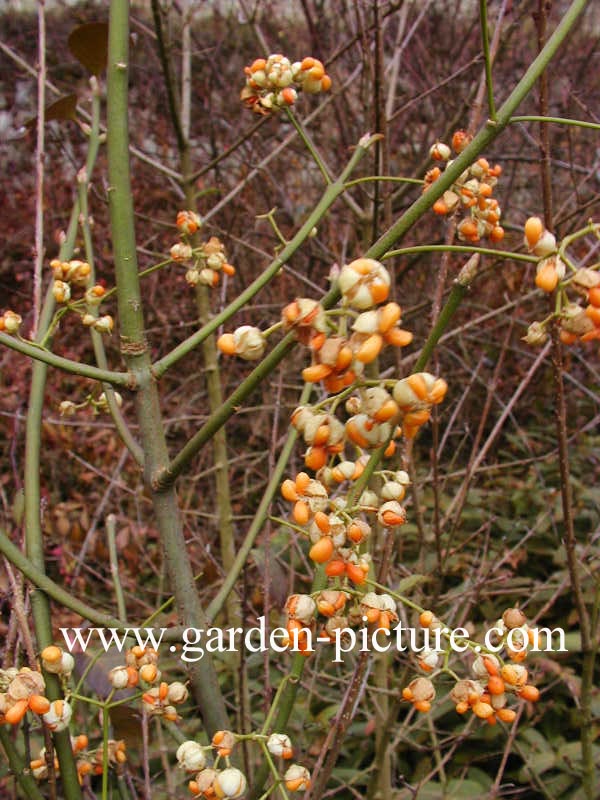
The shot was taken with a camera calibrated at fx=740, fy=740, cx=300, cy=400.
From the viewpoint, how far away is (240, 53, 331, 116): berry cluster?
114 cm

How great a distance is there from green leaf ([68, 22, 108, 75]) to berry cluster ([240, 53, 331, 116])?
0.25 m

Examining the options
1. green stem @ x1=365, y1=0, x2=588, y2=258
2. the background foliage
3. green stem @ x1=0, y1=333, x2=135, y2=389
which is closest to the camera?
green stem @ x1=365, y1=0, x2=588, y2=258

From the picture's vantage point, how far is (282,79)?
3.74 feet

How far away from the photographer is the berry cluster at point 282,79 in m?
1.14

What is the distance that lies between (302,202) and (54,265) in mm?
3145

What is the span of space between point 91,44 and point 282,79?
33cm

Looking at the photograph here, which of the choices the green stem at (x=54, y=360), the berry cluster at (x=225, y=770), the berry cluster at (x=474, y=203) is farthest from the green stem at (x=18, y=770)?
the berry cluster at (x=474, y=203)

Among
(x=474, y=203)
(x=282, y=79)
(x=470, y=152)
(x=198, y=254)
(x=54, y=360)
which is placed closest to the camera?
(x=470, y=152)

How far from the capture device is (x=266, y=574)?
1.25 m

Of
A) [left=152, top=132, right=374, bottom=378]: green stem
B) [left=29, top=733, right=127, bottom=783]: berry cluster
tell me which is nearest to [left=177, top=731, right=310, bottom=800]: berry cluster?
[left=29, top=733, right=127, bottom=783]: berry cluster

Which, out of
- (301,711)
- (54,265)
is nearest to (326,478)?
(54,265)

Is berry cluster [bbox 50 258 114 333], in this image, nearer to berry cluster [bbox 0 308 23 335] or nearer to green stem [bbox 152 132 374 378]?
berry cluster [bbox 0 308 23 335]

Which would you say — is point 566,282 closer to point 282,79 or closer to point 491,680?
point 491,680

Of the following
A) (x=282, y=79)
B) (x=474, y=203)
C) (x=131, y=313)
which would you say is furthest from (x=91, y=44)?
(x=474, y=203)
